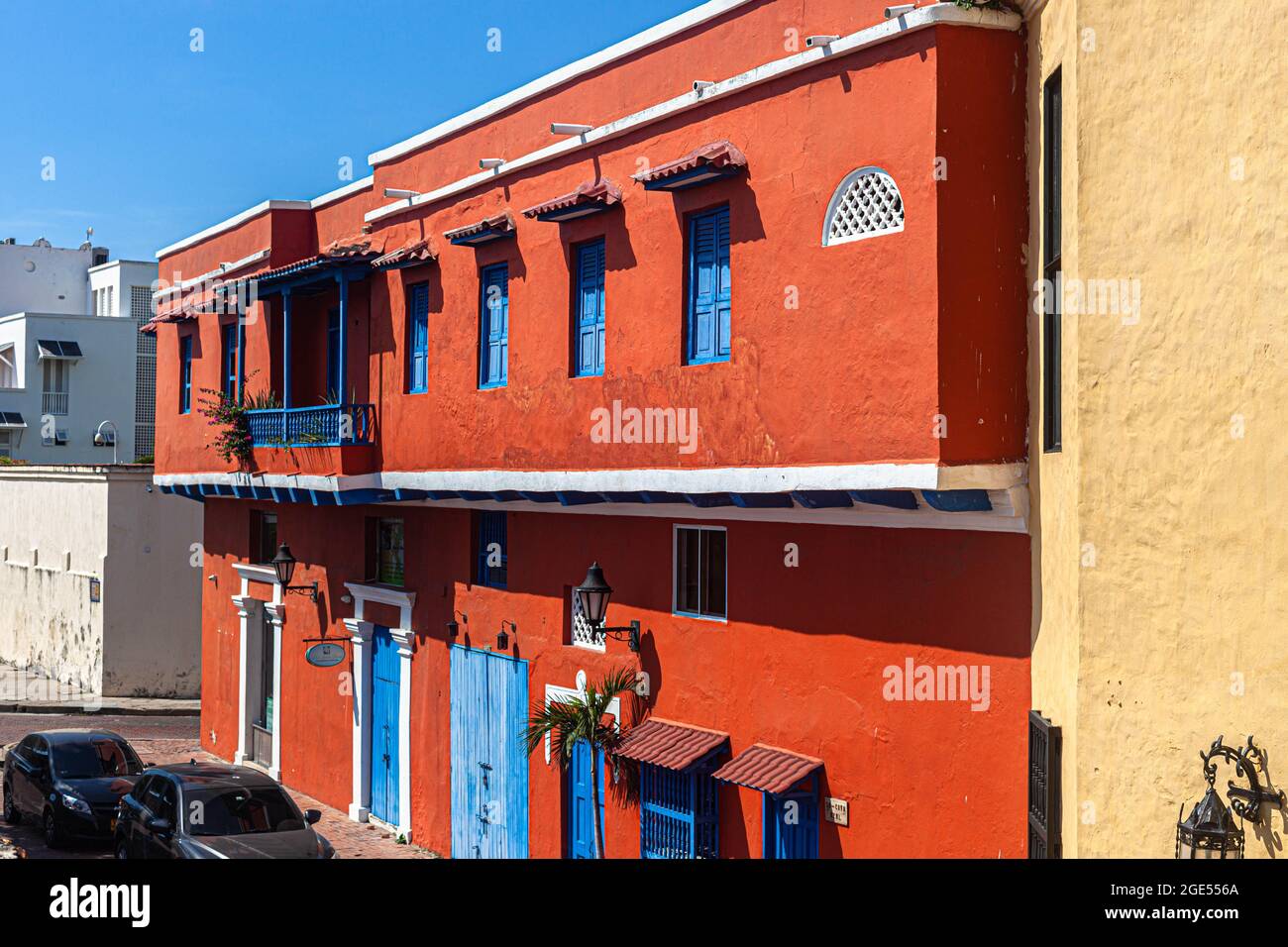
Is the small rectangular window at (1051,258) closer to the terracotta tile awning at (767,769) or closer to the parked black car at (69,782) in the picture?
the terracotta tile awning at (767,769)

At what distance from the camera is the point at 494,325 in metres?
15.4

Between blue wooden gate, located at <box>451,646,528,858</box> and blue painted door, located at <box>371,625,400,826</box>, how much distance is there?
1774 mm

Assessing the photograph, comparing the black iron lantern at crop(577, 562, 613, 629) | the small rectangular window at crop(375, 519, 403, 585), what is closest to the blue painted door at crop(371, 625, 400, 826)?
the small rectangular window at crop(375, 519, 403, 585)

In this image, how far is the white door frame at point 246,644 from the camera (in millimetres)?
21641

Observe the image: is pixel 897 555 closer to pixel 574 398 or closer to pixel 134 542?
pixel 574 398

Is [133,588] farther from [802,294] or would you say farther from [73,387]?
[73,387]

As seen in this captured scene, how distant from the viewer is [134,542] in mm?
29547

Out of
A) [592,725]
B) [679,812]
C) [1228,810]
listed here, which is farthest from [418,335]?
[1228,810]

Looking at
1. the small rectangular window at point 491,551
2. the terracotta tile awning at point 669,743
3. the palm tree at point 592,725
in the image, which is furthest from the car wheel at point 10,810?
the terracotta tile awning at point 669,743

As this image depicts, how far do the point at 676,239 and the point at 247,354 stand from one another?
10932 millimetres

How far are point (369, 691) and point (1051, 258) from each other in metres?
Result: 12.6

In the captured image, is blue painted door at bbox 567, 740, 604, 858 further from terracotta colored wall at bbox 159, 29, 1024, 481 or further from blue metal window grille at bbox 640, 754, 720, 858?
terracotta colored wall at bbox 159, 29, 1024, 481

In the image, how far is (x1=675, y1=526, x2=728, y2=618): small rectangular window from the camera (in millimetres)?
12688
